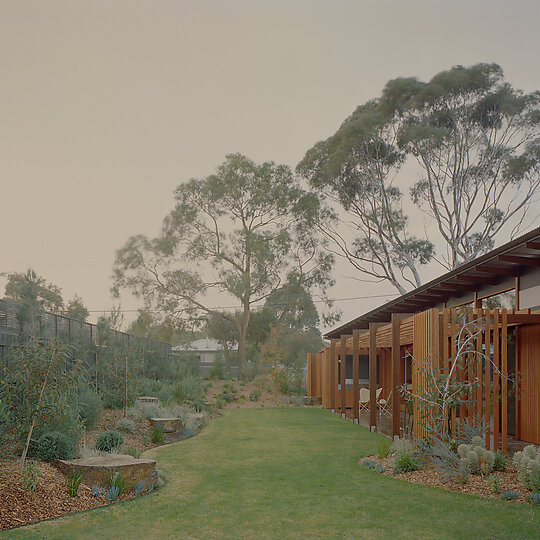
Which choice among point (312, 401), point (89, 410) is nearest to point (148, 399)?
point (89, 410)

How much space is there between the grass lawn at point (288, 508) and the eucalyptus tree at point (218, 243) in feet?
74.1

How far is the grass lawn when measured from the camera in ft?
16.8

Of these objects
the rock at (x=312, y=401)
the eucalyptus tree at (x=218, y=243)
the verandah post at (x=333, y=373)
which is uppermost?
the eucalyptus tree at (x=218, y=243)

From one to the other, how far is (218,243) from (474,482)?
84.6 ft

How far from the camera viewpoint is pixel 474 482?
22.0 feet

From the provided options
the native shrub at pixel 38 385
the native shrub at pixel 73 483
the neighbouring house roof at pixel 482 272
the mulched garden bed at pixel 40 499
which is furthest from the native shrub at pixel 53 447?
the neighbouring house roof at pixel 482 272

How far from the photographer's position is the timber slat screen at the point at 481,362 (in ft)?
25.4

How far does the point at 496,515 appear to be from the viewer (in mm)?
5469

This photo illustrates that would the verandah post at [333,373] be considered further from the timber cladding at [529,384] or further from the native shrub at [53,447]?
the native shrub at [53,447]

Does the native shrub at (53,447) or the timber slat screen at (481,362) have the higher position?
the timber slat screen at (481,362)

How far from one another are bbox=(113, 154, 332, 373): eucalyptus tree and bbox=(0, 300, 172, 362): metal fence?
15.4m

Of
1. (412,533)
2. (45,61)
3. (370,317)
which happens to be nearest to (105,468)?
(412,533)

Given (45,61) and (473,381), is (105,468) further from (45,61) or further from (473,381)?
(45,61)

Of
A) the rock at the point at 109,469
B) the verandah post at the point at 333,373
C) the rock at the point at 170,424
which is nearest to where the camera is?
the rock at the point at 109,469
